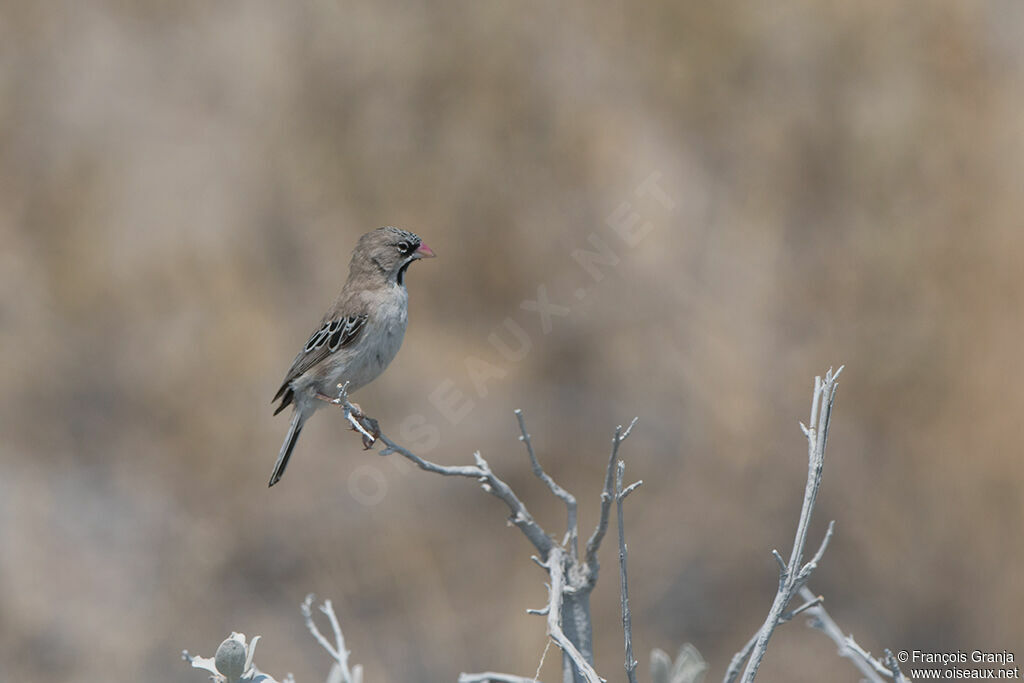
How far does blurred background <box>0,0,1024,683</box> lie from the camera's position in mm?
7055

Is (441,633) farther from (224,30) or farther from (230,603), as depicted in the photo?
(224,30)

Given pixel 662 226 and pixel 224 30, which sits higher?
pixel 224 30

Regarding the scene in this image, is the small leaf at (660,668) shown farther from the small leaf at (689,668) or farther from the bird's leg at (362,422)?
the bird's leg at (362,422)

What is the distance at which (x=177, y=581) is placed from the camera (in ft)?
24.1

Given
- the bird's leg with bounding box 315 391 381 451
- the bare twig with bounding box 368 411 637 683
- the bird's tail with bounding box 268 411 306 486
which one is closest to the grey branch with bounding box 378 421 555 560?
the bare twig with bounding box 368 411 637 683

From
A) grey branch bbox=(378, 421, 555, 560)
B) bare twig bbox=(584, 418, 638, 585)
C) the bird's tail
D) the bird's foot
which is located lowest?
bare twig bbox=(584, 418, 638, 585)

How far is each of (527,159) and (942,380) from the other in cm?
345

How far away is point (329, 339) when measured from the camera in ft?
13.9

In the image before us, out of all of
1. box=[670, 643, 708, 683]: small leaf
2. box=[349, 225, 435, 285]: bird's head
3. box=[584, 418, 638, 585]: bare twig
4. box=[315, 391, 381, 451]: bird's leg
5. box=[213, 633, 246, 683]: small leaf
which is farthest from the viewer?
box=[349, 225, 435, 285]: bird's head

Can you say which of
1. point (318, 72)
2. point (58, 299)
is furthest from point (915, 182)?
point (58, 299)

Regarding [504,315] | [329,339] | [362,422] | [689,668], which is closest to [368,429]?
[362,422]

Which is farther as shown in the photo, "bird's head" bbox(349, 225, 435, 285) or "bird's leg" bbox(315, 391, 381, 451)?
"bird's head" bbox(349, 225, 435, 285)

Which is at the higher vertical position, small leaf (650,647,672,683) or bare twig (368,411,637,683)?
bare twig (368,411,637,683)

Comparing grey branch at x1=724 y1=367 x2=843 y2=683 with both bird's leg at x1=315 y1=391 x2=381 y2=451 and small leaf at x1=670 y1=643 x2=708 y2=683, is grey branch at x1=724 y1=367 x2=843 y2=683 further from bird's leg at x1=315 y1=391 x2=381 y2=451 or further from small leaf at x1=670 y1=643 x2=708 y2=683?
bird's leg at x1=315 y1=391 x2=381 y2=451
